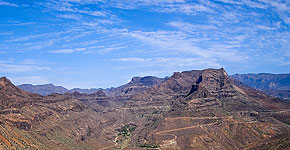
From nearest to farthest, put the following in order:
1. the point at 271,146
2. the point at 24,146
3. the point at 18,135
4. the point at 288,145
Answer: the point at 288,145 < the point at 271,146 < the point at 24,146 < the point at 18,135

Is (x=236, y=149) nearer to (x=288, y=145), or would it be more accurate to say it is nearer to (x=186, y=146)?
(x=186, y=146)

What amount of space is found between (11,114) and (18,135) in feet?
134

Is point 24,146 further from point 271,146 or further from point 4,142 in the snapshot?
point 271,146

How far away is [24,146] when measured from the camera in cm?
15062

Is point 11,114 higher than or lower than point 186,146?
higher

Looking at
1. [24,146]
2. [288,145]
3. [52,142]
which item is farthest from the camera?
[52,142]

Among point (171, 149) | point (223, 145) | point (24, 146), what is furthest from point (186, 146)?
point (24, 146)

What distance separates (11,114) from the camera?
7721 inches

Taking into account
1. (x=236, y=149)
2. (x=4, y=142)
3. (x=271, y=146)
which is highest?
(x=4, y=142)

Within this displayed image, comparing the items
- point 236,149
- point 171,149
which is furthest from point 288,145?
point 171,149

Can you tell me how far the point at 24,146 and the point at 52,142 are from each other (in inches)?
1391

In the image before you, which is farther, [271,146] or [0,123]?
[0,123]

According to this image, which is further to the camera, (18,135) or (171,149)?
(171,149)

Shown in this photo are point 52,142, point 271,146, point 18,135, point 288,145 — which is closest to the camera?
point 288,145
